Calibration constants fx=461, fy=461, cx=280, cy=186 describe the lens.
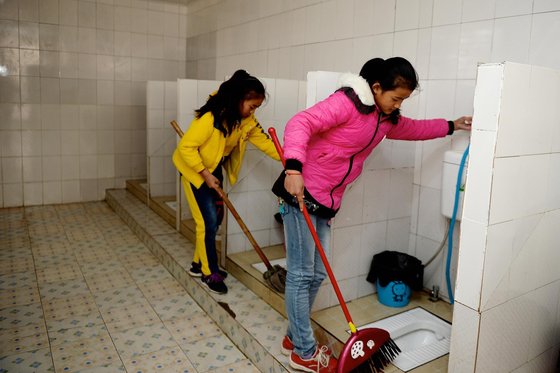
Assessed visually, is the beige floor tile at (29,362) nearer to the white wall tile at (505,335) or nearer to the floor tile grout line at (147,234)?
the floor tile grout line at (147,234)

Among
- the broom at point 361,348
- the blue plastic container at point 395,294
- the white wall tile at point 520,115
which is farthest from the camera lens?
the blue plastic container at point 395,294

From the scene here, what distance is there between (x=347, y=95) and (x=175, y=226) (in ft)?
8.06

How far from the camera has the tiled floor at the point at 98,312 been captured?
2.17 meters

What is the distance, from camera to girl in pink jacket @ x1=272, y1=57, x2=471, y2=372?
66.9 inches

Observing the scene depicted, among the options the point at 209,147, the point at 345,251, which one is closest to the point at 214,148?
the point at 209,147

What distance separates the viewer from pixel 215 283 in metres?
2.72

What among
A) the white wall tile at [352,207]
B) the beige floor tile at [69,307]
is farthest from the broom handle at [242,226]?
the beige floor tile at [69,307]

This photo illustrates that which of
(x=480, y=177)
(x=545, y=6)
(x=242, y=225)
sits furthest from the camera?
(x=242, y=225)

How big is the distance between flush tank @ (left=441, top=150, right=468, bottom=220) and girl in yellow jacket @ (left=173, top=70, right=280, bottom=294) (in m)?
0.96

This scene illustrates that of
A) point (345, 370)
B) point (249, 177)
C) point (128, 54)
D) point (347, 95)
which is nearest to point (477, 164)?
point (347, 95)

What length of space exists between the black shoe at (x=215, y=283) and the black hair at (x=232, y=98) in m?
0.86

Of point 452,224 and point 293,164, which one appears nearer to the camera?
point 293,164

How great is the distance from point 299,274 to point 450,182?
95 cm

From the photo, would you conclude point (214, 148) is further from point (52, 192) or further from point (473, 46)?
point (52, 192)
